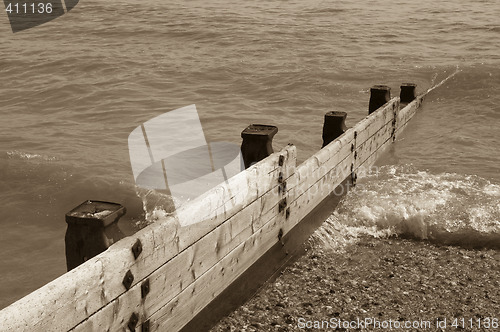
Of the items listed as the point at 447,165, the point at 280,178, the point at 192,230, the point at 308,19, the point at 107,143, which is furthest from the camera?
the point at 308,19

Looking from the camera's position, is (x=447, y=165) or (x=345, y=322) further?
(x=447, y=165)

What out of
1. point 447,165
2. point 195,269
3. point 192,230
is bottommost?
point 447,165

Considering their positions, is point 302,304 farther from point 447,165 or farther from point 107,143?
point 107,143

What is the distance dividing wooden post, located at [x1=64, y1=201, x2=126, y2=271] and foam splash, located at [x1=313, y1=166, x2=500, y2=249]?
360cm

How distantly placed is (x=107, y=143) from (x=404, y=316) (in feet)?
25.3

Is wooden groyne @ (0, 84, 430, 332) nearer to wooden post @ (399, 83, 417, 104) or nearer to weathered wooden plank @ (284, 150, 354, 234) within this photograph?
weathered wooden plank @ (284, 150, 354, 234)

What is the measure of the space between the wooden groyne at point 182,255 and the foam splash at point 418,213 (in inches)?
25.2

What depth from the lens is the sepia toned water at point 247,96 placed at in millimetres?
7872

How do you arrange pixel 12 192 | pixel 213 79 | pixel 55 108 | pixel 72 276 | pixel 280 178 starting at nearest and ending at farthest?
pixel 72 276 < pixel 280 178 < pixel 12 192 < pixel 55 108 < pixel 213 79

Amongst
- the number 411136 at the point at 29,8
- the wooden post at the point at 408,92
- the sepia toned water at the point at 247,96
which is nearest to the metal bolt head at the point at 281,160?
the sepia toned water at the point at 247,96

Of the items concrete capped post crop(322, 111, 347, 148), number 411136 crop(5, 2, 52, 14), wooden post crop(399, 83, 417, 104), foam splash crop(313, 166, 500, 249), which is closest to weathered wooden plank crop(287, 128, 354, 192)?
concrete capped post crop(322, 111, 347, 148)

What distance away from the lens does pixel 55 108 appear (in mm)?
14203

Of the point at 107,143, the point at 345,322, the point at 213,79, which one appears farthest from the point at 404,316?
the point at 213,79

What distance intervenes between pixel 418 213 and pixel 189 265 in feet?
13.3
